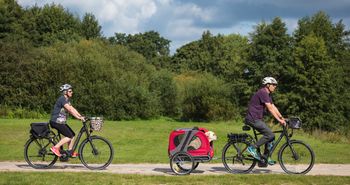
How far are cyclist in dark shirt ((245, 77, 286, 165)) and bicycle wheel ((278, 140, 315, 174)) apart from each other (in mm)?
323

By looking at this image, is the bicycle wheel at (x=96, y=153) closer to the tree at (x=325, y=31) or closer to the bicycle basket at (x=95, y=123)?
the bicycle basket at (x=95, y=123)

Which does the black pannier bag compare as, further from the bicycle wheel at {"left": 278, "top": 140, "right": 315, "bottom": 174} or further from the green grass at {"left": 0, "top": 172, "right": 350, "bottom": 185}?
the bicycle wheel at {"left": 278, "top": 140, "right": 315, "bottom": 174}

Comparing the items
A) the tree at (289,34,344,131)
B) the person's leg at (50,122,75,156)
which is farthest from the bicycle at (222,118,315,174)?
the tree at (289,34,344,131)

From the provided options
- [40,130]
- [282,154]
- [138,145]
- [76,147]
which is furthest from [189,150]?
[138,145]

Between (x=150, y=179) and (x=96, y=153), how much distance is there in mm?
2444

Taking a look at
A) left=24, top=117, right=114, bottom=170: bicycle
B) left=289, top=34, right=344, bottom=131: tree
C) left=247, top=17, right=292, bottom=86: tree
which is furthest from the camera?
left=247, top=17, right=292, bottom=86: tree

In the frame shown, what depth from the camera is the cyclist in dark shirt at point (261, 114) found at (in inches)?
431

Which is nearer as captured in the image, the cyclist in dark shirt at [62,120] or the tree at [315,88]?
the cyclist in dark shirt at [62,120]

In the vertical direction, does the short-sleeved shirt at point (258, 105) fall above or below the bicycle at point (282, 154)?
above

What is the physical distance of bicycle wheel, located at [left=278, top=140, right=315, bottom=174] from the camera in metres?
10.9

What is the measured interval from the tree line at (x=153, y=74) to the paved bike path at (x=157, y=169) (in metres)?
24.9

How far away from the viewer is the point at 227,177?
10.2 m

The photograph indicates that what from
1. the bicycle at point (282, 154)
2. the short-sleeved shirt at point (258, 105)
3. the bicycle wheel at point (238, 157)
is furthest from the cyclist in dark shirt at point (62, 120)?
the short-sleeved shirt at point (258, 105)

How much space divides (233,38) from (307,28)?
116 ft
